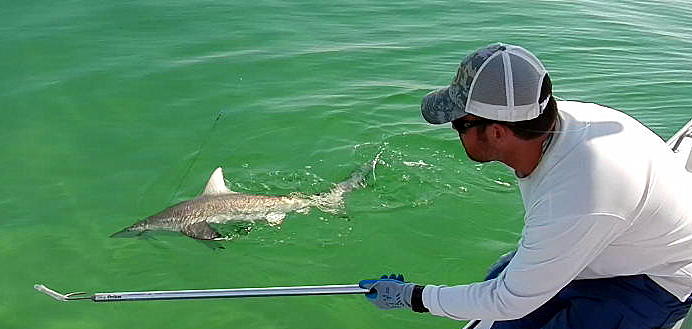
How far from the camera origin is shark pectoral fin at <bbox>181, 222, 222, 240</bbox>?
18.4ft

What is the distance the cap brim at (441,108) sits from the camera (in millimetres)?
2766

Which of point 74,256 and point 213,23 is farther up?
point 213,23

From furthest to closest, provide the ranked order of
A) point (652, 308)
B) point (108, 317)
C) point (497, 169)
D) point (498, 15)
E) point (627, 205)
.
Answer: point (498, 15) < point (497, 169) < point (108, 317) < point (652, 308) < point (627, 205)

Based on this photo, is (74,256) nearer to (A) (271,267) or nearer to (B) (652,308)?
(A) (271,267)

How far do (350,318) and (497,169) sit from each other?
7.76 feet

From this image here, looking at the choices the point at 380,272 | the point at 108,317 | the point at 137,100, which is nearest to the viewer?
the point at 108,317

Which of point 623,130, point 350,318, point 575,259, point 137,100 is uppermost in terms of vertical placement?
point 623,130

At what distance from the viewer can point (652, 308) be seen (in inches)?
123

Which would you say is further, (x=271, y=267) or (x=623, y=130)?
(x=271, y=267)

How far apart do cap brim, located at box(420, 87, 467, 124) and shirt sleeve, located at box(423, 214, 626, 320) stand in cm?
48

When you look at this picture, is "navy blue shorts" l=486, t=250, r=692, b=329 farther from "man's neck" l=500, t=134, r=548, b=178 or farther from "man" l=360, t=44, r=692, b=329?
"man's neck" l=500, t=134, r=548, b=178

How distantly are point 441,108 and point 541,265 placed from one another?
2.23ft

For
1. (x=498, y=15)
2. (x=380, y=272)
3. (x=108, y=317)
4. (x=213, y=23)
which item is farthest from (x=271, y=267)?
(x=498, y=15)

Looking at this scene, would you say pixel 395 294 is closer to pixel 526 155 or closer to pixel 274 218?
pixel 526 155
